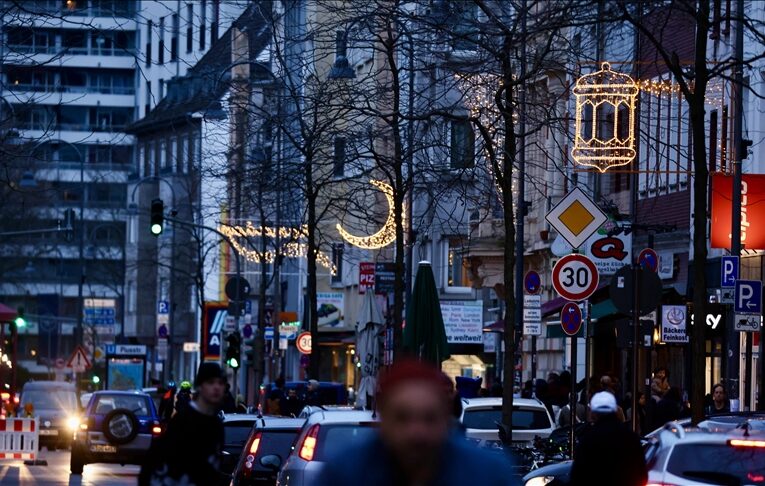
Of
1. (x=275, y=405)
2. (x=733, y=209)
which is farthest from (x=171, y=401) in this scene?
(x=733, y=209)

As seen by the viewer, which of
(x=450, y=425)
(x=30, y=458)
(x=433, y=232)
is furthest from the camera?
(x=433, y=232)

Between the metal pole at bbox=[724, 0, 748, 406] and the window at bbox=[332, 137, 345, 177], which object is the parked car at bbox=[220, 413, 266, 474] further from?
the window at bbox=[332, 137, 345, 177]

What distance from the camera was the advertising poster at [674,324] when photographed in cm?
3200

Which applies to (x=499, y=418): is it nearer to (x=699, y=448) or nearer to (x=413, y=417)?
(x=699, y=448)

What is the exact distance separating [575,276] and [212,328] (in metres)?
39.7

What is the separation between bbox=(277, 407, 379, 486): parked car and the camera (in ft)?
54.6

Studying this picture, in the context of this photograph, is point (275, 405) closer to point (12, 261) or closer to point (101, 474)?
point (101, 474)

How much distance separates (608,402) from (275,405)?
28521 mm

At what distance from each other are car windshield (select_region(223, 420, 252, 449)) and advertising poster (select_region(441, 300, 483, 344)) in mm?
25706

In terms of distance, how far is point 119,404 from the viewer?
36.8 m

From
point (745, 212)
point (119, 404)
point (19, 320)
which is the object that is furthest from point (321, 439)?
point (19, 320)

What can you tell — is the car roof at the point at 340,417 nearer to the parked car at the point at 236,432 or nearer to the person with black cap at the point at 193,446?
the person with black cap at the point at 193,446

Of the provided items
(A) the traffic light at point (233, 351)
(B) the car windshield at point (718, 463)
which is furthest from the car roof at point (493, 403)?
(A) the traffic light at point (233, 351)

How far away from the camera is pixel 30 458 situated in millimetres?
38812
